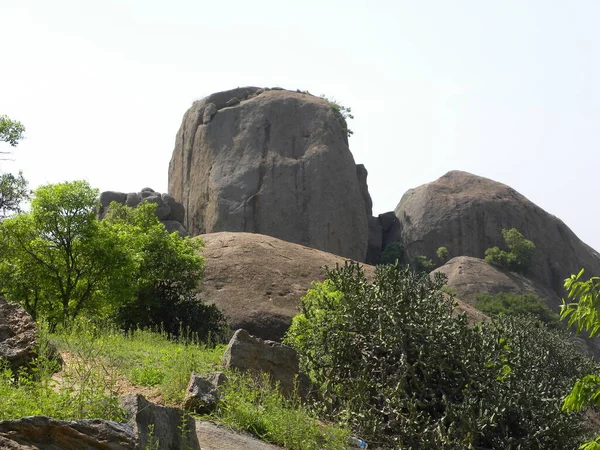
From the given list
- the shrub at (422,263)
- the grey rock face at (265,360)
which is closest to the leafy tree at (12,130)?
the grey rock face at (265,360)

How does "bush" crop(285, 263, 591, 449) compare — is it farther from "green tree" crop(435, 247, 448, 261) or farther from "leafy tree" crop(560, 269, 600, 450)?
"green tree" crop(435, 247, 448, 261)

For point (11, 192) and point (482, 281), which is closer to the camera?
point (11, 192)

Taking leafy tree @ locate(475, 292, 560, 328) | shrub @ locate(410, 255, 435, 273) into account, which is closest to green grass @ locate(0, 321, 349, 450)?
leafy tree @ locate(475, 292, 560, 328)

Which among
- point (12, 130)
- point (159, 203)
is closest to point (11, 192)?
point (12, 130)

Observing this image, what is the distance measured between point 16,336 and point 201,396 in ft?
6.61

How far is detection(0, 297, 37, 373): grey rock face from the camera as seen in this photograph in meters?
7.67

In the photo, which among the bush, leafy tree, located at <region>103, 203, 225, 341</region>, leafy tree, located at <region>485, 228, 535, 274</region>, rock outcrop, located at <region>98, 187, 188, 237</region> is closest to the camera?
the bush

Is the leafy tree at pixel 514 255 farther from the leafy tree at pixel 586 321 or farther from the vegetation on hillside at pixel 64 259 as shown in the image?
the leafy tree at pixel 586 321

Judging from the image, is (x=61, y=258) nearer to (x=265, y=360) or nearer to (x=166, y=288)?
(x=166, y=288)

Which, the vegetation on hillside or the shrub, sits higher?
the shrub

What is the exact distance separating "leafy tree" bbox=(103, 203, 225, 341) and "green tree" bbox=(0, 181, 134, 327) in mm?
1564

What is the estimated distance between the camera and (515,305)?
35.2 meters

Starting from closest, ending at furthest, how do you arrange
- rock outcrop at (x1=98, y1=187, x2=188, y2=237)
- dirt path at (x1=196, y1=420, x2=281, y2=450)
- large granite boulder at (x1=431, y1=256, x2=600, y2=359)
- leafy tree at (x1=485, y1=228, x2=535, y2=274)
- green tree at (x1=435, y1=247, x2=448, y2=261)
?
dirt path at (x1=196, y1=420, x2=281, y2=450)
rock outcrop at (x1=98, y1=187, x2=188, y2=237)
large granite boulder at (x1=431, y1=256, x2=600, y2=359)
leafy tree at (x1=485, y1=228, x2=535, y2=274)
green tree at (x1=435, y1=247, x2=448, y2=261)

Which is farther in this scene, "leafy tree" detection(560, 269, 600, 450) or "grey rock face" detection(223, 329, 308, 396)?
"grey rock face" detection(223, 329, 308, 396)
